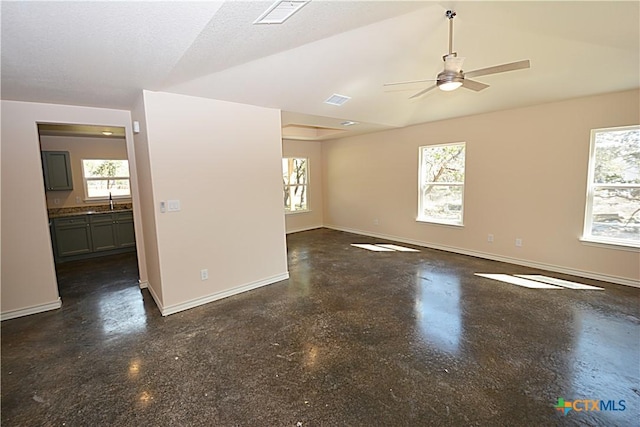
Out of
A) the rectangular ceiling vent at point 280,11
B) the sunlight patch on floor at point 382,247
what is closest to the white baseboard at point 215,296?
the sunlight patch on floor at point 382,247

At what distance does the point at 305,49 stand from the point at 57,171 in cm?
528

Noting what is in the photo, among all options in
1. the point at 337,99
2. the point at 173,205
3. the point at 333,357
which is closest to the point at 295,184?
the point at 337,99

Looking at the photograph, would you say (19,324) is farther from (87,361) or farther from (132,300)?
(87,361)

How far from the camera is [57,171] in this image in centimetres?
517

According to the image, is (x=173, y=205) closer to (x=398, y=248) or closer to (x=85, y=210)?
(x=85, y=210)

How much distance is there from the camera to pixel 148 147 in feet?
9.64

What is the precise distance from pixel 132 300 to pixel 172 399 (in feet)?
6.94

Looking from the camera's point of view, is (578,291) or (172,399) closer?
(172,399)

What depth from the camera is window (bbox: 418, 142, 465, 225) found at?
5.18m

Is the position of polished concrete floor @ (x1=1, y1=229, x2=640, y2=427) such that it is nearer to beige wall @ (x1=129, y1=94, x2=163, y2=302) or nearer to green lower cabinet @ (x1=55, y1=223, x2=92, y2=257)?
beige wall @ (x1=129, y1=94, x2=163, y2=302)

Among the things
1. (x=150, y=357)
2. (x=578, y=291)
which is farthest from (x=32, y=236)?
(x=578, y=291)

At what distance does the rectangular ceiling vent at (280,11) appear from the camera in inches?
65.2

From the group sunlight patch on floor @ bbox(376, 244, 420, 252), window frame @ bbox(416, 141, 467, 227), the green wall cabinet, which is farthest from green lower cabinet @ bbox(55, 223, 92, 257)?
window frame @ bbox(416, 141, 467, 227)

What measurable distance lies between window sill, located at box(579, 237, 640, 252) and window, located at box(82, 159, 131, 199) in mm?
7712
